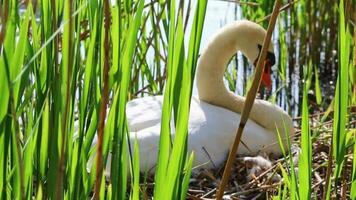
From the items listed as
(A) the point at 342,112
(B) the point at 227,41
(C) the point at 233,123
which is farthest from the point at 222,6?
(A) the point at 342,112

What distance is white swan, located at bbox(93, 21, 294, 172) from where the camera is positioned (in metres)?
2.82

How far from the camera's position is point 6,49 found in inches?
50.1

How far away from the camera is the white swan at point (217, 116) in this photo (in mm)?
2822

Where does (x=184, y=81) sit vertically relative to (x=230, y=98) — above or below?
above

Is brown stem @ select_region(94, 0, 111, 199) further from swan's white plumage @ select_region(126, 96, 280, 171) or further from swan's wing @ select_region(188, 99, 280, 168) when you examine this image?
swan's wing @ select_region(188, 99, 280, 168)

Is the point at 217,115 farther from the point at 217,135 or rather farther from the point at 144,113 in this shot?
the point at 144,113

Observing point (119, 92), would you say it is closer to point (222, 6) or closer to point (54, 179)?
point (54, 179)

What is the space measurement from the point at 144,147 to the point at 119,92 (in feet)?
4.40

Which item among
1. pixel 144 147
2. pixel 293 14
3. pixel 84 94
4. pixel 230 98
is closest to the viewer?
pixel 84 94

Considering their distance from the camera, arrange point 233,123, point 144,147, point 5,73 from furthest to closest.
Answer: point 233,123, point 144,147, point 5,73

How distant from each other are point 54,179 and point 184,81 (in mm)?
285

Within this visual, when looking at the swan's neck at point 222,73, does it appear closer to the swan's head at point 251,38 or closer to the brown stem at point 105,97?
the swan's head at point 251,38

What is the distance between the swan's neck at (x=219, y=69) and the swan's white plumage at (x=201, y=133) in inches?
7.9

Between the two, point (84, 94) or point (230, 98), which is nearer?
point (84, 94)
